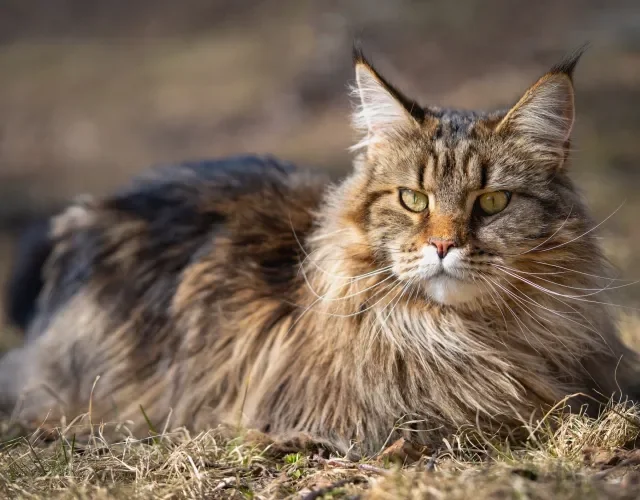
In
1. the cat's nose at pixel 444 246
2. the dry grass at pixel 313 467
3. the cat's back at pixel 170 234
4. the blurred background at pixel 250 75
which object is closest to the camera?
the dry grass at pixel 313 467

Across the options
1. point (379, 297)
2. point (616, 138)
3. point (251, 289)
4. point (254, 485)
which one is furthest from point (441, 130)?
point (616, 138)

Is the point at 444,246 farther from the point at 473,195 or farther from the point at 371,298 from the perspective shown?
the point at 371,298

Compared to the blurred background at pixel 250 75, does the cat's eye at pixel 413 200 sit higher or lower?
lower

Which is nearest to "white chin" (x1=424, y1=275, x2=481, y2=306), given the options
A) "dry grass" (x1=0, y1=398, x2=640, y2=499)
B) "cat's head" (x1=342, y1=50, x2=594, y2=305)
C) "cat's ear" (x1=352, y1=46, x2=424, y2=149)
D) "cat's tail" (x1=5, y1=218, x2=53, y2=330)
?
"cat's head" (x1=342, y1=50, x2=594, y2=305)

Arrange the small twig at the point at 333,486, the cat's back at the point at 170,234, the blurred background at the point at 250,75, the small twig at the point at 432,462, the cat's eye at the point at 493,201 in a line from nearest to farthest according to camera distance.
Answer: the small twig at the point at 333,486 → the small twig at the point at 432,462 → the cat's eye at the point at 493,201 → the cat's back at the point at 170,234 → the blurred background at the point at 250,75

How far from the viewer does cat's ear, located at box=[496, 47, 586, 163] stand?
2.51m

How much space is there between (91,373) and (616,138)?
7122 millimetres

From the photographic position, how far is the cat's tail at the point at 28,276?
3502 mm

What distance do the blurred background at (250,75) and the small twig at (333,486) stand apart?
19.8 ft

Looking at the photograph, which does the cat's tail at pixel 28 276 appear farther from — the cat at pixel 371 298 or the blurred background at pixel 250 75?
the blurred background at pixel 250 75

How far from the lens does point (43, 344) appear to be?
10.7 feet

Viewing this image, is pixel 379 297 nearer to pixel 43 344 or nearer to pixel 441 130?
pixel 441 130

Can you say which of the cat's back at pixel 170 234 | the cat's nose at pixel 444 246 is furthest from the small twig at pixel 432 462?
the cat's back at pixel 170 234

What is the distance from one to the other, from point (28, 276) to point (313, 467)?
70.8 inches
